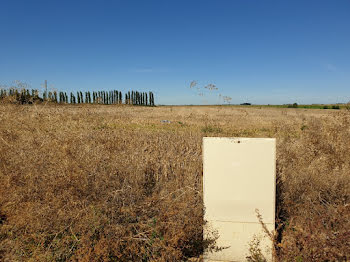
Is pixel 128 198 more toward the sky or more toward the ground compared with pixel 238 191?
more toward the ground

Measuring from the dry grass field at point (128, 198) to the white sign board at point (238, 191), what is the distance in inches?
7.1

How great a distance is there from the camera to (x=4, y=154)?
425 centimetres

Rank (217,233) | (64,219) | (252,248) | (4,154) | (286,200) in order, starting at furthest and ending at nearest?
(4,154), (286,200), (64,219), (217,233), (252,248)

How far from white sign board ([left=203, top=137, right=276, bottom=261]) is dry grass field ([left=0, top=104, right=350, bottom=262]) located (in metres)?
0.18

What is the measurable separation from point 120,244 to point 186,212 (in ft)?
3.08

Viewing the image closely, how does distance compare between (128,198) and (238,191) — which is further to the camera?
(128,198)

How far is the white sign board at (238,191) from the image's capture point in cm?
257

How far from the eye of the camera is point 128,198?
324cm

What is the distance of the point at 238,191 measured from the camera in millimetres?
2629

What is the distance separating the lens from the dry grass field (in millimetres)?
2594

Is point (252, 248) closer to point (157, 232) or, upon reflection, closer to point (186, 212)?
point (186, 212)

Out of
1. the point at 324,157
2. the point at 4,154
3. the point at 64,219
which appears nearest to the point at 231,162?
the point at 64,219

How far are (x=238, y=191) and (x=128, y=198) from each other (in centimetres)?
161

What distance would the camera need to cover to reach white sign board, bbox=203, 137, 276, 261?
257 cm
